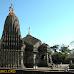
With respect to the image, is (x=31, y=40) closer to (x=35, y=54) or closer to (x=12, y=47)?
(x=35, y=54)

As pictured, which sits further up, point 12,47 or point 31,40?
point 31,40

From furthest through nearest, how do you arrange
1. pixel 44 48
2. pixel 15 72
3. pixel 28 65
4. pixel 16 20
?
1. pixel 44 48
2. pixel 28 65
3. pixel 16 20
4. pixel 15 72

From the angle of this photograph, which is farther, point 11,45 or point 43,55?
point 43,55

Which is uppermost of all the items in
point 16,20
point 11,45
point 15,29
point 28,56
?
point 16,20

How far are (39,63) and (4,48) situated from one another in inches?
596

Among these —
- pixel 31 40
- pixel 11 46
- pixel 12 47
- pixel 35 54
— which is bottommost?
pixel 35 54

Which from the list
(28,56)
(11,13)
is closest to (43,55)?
(28,56)

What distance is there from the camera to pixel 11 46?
4244cm

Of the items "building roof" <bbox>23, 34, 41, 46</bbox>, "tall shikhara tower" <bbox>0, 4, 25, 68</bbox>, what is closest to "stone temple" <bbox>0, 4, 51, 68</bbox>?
"tall shikhara tower" <bbox>0, 4, 25, 68</bbox>

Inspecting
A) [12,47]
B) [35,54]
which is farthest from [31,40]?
A: [12,47]

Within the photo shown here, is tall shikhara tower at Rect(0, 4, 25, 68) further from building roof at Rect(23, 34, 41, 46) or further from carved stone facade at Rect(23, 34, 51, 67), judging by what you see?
building roof at Rect(23, 34, 41, 46)

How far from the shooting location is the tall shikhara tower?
136 feet

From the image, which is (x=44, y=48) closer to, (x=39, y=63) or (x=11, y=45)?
(x=39, y=63)

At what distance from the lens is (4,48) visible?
139 ft
